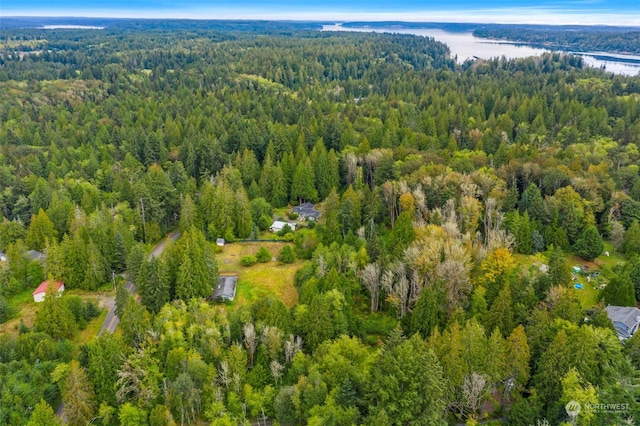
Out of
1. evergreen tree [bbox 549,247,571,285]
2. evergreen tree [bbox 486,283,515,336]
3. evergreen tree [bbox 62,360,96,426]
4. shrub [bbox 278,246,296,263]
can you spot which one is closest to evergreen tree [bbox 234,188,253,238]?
shrub [bbox 278,246,296,263]

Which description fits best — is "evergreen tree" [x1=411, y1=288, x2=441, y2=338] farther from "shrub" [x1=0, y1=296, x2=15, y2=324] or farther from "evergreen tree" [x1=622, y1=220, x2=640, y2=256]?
"shrub" [x1=0, y1=296, x2=15, y2=324]

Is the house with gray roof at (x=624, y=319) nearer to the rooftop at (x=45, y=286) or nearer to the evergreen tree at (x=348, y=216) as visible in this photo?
the evergreen tree at (x=348, y=216)

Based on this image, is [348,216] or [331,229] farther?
[348,216]

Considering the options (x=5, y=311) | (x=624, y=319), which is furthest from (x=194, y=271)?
(x=624, y=319)

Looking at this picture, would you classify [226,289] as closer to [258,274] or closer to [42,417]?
[258,274]

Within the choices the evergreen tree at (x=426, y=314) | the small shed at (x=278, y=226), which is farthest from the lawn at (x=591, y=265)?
the small shed at (x=278, y=226)

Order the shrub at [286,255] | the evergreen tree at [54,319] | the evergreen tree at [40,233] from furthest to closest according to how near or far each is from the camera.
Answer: the evergreen tree at [40,233] → the shrub at [286,255] → the evergreen tree at [54,319]
